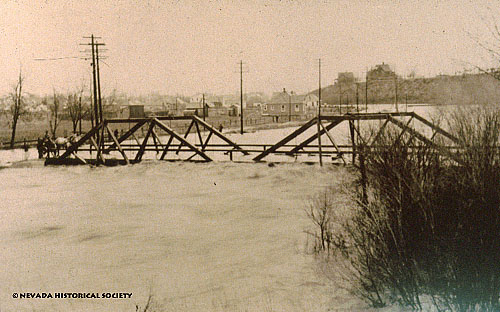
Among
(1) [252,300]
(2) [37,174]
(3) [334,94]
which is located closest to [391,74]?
(3) [334,94]

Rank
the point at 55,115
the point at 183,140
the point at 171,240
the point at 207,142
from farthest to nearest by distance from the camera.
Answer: the point at 55,115, the point at 207,142, the point at 183,140, the point at 171,240

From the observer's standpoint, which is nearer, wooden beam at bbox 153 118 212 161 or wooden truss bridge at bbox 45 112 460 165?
wooden truss bridge at bbox 45 112 460 165

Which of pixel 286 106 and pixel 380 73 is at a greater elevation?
pixel 380 73

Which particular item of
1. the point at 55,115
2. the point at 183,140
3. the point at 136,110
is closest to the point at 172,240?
the point at 183,140

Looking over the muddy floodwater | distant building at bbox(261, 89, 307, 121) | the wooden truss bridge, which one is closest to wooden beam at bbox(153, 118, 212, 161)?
the wooden truss bridge

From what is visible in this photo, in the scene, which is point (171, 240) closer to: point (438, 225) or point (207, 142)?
point (438, 225)

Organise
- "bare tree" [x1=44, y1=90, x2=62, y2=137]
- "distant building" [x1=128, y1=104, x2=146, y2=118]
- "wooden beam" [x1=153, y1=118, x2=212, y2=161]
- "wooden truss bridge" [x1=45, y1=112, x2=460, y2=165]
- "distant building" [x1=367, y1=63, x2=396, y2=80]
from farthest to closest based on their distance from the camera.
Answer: "distant building" [x1=367, y1=63, x2=396, y2=80], "distant building" [x1=128, y1=104, x2=146, y2=118], "bare tree" [x1=44, y1=90, x2=62, y2=137], "wooden beam" [x1=153, y1=118, x2=212, y2=161], "wooden truss bridge" [x1=45, y1=112, x2=460, y2=165]

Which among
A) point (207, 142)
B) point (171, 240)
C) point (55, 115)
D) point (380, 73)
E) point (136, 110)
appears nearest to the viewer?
point (171, 240)

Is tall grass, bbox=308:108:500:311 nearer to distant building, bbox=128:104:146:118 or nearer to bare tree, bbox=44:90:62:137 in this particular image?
bare tree, bbox=44:90:62:137
